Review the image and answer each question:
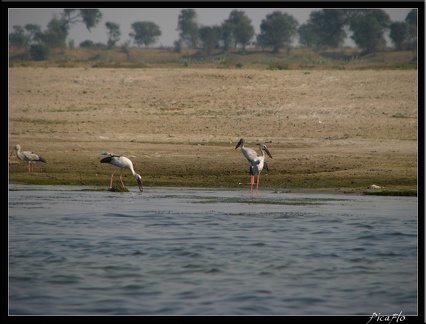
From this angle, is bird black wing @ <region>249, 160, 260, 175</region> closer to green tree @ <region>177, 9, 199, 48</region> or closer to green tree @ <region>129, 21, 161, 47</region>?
green tree @ <region>177, 9, 199, 48</region>

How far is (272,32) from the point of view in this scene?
5669 centimetres

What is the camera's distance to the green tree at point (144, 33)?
219 ft

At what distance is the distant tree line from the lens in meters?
46.8

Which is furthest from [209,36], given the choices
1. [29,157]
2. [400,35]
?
[29,157]

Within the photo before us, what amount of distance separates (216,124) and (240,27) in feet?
115

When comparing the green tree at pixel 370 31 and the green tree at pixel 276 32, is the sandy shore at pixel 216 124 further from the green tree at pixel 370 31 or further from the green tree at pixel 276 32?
the green tree at pixel 276 32

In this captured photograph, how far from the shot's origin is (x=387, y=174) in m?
17.1

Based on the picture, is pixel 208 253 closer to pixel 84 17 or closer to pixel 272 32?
pixel 84 17

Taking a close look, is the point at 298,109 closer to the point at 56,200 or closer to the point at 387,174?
Result: the point at 387,174

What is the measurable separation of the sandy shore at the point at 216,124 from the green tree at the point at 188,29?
27.2 meters

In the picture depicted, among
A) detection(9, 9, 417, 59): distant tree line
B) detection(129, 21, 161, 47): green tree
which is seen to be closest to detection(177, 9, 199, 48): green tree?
detection(9, 9, 417, 59): distant tree line

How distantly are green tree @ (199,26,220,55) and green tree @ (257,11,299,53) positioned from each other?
2.96 metres
